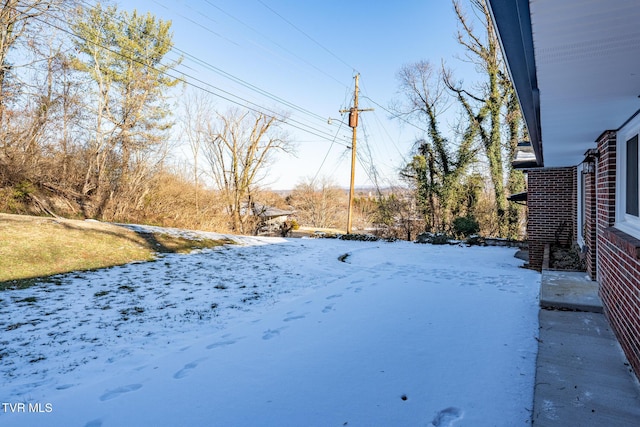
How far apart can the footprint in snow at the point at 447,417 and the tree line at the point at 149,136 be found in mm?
14654

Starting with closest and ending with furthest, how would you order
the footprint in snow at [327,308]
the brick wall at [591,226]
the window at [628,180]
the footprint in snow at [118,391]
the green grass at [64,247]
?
the footprint in snow at [118,391] < the window at [628,180] < the footprint in snow at [327,308] < the brick wall at [591,226] < the green grass at [64,247]

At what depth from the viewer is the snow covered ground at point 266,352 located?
7.82 feet

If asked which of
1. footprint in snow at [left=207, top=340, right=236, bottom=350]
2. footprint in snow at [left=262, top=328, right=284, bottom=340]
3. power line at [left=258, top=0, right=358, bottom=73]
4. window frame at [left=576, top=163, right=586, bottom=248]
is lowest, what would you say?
footprint in snow at [left=262, top=328, right=284, bottom=340]

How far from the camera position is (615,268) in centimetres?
351

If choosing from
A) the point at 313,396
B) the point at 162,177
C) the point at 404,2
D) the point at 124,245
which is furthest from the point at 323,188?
the point at 313,396

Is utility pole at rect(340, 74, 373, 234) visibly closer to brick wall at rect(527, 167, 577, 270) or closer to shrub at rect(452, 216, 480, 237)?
shrub at rect(452, 216, 480, 237)

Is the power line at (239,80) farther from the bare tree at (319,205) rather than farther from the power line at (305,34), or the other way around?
the bare tree at (319,205)

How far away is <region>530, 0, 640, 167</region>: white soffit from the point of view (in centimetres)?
152

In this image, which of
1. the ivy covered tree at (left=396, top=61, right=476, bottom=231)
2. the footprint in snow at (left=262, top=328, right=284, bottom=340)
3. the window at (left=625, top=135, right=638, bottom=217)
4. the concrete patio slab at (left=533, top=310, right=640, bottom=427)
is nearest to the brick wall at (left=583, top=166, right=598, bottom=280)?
the window at (left=625, top=135, right=638, bottom=217)

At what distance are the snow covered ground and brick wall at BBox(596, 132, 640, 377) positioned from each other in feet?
2.48

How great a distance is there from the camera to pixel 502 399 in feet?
8.27

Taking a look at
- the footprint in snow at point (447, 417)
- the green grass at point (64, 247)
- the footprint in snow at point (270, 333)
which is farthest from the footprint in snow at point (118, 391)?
the green grass at point (64, 247)

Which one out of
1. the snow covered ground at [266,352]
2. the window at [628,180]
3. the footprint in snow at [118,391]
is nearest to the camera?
the snow covered ground at [266,352]

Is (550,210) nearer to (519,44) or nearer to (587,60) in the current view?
(587,60)
